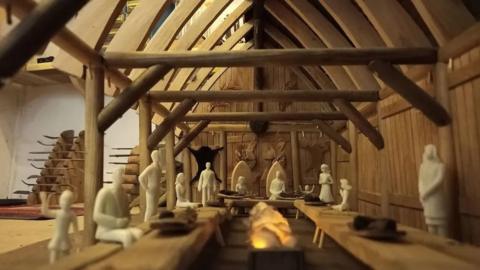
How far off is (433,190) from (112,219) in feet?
7.61

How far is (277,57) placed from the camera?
4109mm

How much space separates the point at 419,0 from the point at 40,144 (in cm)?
1184

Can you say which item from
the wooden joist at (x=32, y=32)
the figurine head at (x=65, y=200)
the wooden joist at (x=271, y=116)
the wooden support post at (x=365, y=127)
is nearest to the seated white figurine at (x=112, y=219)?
the figurine head at (x=65, y=200)

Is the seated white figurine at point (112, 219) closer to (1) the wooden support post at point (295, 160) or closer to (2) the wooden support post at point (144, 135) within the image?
(2) the wooden support post at point (144, 135)

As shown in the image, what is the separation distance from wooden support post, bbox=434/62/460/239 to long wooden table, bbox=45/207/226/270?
2.33 m

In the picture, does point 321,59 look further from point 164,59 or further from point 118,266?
point 118,266

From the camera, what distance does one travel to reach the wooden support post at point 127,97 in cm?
389

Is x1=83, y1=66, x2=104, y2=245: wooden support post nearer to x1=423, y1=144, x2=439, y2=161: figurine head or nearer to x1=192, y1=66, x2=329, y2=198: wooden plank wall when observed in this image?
x1=423, y1=144, x2=439, y2=161: figurine head

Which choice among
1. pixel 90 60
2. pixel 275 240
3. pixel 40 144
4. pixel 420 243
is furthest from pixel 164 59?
pixel 40 144

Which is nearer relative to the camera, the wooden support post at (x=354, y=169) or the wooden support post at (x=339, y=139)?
the wooden support post at (x=354, y=169)

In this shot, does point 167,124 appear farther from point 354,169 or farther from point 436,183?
point 436,183

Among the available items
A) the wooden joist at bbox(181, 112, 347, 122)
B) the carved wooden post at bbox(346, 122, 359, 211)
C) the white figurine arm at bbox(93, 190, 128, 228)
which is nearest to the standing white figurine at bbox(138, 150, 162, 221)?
the white figurine arm at bbox(93, 190, 128, 228)

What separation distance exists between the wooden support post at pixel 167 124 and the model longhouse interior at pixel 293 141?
21 millimetres

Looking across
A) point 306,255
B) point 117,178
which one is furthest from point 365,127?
point 117,178
